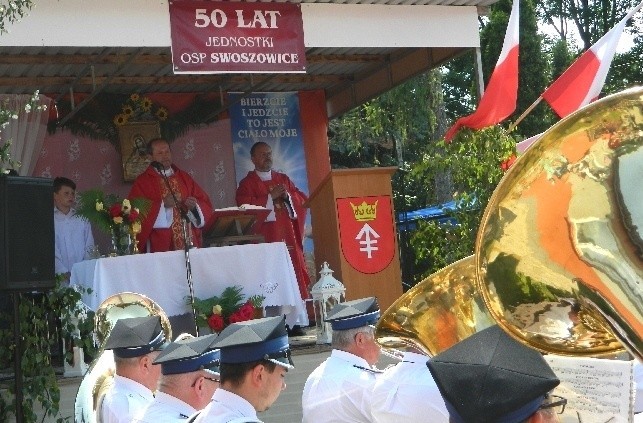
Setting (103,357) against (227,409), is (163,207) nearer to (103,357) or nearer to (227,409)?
(103,357)

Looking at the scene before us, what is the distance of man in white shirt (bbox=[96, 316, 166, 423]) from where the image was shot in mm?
5438

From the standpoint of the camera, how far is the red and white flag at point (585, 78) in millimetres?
11164

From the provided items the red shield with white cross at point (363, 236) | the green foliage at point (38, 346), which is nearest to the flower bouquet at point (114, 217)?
the green foliage at point (38, 346)

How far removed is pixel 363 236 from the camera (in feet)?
38.7

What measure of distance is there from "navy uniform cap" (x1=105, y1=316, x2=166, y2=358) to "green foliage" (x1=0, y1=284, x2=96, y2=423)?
296cm

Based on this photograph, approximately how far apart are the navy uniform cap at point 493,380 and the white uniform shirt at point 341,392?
3561mm

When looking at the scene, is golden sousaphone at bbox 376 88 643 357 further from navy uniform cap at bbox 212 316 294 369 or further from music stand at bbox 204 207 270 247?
music stand at bbox 204 207 270 247

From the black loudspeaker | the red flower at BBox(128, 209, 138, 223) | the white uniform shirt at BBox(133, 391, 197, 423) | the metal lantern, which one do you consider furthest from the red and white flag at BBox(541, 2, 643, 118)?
A: the white uniform shirt at BBox(133, 391, 197, 423)

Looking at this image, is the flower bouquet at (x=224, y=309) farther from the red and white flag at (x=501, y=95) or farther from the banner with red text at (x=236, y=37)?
the red and white flag at (x=501, y=95)

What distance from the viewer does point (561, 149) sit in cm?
193

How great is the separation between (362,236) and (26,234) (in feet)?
15.1

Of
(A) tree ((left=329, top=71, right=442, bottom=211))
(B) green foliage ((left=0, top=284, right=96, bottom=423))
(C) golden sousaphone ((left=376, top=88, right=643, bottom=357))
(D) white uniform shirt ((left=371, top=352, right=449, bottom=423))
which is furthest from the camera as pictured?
(A) tree ((left=329, top=71, right=442, bottom=211))

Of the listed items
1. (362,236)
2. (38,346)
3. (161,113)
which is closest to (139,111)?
(161,113)

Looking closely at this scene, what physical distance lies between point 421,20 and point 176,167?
4020 mm
